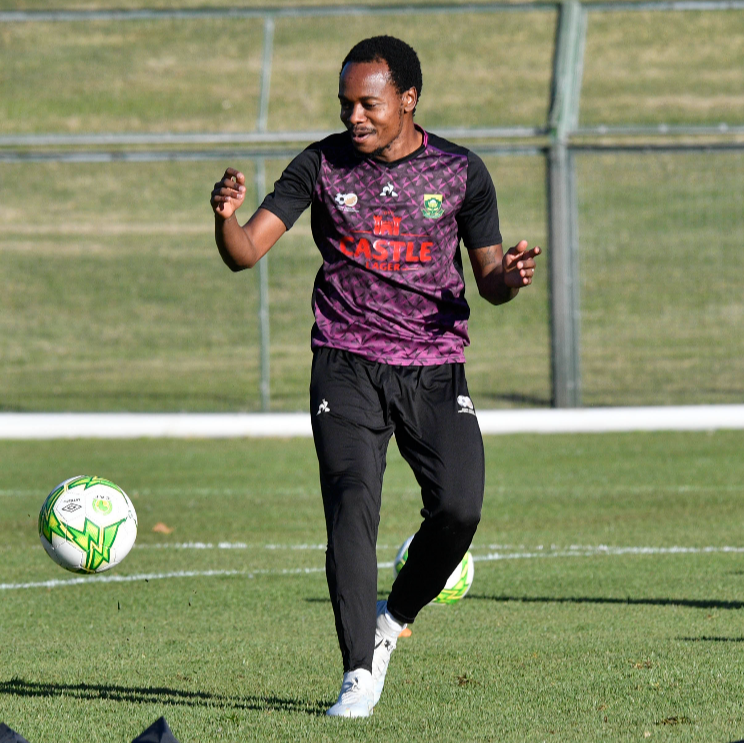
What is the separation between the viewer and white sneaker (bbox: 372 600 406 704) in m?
5.18

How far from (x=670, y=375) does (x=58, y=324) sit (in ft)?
24.0

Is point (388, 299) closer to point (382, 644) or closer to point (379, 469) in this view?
point (379, 469)

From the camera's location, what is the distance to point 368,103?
5.25 meters

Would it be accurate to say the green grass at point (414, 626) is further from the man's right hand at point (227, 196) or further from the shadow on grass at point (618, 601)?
the man's right hand at point (227, 196)

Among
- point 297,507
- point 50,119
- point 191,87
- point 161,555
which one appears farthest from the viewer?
point 191,87

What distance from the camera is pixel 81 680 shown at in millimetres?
5664

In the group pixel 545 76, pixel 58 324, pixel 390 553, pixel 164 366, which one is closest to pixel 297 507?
pixel 390 553

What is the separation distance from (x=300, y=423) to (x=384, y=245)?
9.13 metres

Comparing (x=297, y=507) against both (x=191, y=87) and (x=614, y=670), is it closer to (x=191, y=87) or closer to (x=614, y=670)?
(x=614, y=670)

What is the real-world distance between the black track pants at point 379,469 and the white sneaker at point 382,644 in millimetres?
47

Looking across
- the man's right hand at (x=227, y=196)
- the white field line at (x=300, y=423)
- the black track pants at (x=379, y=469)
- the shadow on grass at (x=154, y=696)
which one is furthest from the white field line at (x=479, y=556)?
the white field line at (x=300, y=423)

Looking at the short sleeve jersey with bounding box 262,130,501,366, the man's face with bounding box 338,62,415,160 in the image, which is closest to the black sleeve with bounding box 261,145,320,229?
the short sleeve jersey with bounding box 262,130,501,366

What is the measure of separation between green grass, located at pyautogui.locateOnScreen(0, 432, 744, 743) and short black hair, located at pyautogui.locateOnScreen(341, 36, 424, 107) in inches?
85.3

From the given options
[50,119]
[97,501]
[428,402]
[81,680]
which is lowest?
[81,680]
